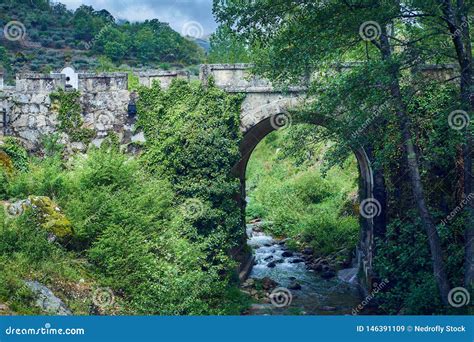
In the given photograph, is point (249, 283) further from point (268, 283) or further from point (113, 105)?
point (113, 105)

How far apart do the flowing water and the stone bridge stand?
89 centimetres

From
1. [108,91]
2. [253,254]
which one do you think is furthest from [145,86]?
[253,254]

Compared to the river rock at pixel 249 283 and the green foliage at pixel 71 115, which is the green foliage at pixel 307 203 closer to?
the river rock at pixel 249 283

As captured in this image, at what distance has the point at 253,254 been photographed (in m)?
19.2

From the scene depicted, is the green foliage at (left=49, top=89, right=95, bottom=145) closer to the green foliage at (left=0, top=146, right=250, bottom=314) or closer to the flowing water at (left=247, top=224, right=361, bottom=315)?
the green foliage at (left=0, top=146, right=250, bottom=314)

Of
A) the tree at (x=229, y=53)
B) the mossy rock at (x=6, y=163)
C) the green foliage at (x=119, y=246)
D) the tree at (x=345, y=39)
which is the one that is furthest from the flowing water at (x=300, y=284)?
the tree at (x=229, y=53)

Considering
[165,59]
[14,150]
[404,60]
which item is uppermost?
[165,59]

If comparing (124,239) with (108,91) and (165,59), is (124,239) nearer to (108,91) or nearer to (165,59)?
(108,91)

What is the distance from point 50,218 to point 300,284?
309 inches

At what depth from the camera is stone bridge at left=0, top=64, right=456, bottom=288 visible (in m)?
A: 15.2

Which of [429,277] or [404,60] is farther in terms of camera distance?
[429,277]

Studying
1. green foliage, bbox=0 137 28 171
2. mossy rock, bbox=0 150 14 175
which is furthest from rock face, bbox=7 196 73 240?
green foliage, bbox=0 137 28 171

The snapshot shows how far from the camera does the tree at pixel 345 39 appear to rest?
33.9 feet

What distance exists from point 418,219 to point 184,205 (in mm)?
5377
